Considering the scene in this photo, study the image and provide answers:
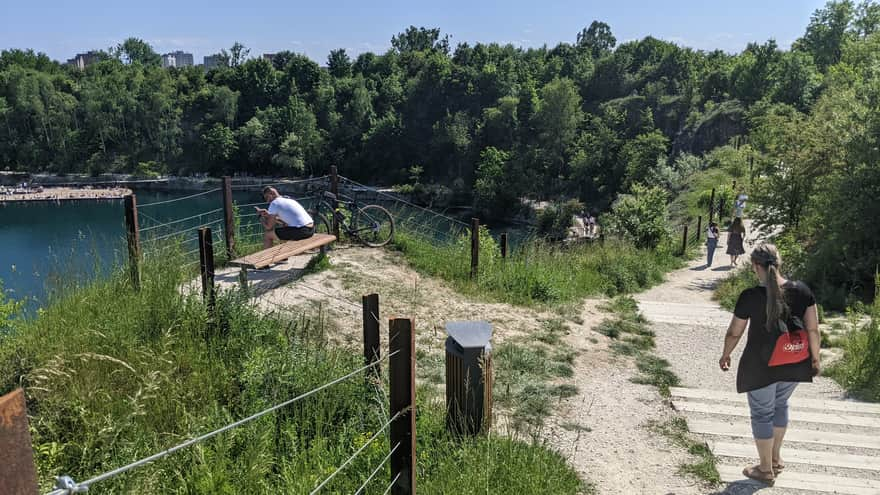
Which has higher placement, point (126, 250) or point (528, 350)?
point (126, 250)

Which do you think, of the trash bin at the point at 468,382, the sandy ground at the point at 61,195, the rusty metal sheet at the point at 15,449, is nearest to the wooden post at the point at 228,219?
the trash bin at the point at 468,382

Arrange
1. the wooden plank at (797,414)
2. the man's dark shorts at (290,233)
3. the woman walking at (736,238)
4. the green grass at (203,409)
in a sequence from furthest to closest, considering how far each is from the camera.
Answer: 1. the woman walking at (736,238)
2. the man's dark shorts at (290,233)
3. the wooden plank at (797,414)
4. the green grass at (203,409)

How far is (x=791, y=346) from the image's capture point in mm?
3678

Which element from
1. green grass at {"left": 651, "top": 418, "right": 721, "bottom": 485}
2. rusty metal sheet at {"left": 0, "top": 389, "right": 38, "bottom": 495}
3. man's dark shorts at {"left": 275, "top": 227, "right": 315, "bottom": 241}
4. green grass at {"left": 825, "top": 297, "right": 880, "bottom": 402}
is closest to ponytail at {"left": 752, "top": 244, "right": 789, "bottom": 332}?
green grass at {"left": 651, "top": 418, "right": 721, "bottom": 485}

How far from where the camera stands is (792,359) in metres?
3.70

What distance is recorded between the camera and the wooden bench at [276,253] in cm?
663

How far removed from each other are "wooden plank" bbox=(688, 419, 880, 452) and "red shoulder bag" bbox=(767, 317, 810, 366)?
3.90ft

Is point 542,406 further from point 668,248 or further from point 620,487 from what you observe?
point 668,248

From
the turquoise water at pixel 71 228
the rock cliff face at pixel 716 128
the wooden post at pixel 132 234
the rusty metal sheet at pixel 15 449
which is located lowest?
the turquoise water at pixel 71 228

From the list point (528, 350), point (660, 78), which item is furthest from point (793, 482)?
point (660, 78)

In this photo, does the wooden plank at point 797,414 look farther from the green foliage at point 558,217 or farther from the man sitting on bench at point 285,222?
the green foliage at point 558,217

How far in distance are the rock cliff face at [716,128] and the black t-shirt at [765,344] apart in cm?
5039

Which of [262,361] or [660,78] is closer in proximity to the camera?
[262,361]

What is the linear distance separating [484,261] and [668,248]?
28.9ft
